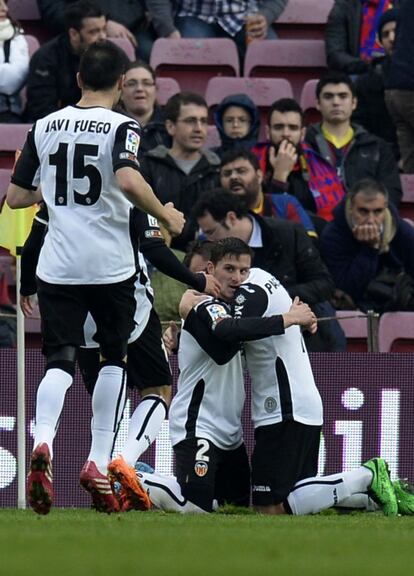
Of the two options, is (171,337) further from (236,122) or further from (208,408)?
(236,122)

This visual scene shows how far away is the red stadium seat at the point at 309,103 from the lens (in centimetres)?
1402

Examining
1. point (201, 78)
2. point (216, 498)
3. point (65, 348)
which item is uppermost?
point (201, 78)

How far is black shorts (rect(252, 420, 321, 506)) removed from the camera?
882 cm

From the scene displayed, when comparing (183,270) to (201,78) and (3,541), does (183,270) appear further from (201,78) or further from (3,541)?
(201,78)

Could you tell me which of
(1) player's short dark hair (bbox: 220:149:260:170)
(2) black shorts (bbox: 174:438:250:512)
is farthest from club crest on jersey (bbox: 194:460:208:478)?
(1) player's short dark hair (bbox: 220:149:260:170)

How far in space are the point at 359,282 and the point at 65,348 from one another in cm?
430

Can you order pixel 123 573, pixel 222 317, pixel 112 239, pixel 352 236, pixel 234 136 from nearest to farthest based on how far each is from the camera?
pixel 123 573 < pixel 112 239 < pixel 222 317 < pixel 352 236 < pixel 234 136

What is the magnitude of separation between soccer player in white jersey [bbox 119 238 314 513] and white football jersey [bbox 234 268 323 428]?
101mm

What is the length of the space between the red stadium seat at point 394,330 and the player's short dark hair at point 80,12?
373cm

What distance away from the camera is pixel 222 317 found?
868cm

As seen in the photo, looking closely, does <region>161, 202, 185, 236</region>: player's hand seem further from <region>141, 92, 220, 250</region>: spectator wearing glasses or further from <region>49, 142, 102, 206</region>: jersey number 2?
<region>141, 92, 220, 250</region>: spectator wearing glasses

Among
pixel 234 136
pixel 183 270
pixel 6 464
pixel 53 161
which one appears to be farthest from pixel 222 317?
pixel 234 136

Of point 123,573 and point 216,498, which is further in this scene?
point 216,498

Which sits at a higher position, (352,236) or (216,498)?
(352,236)
